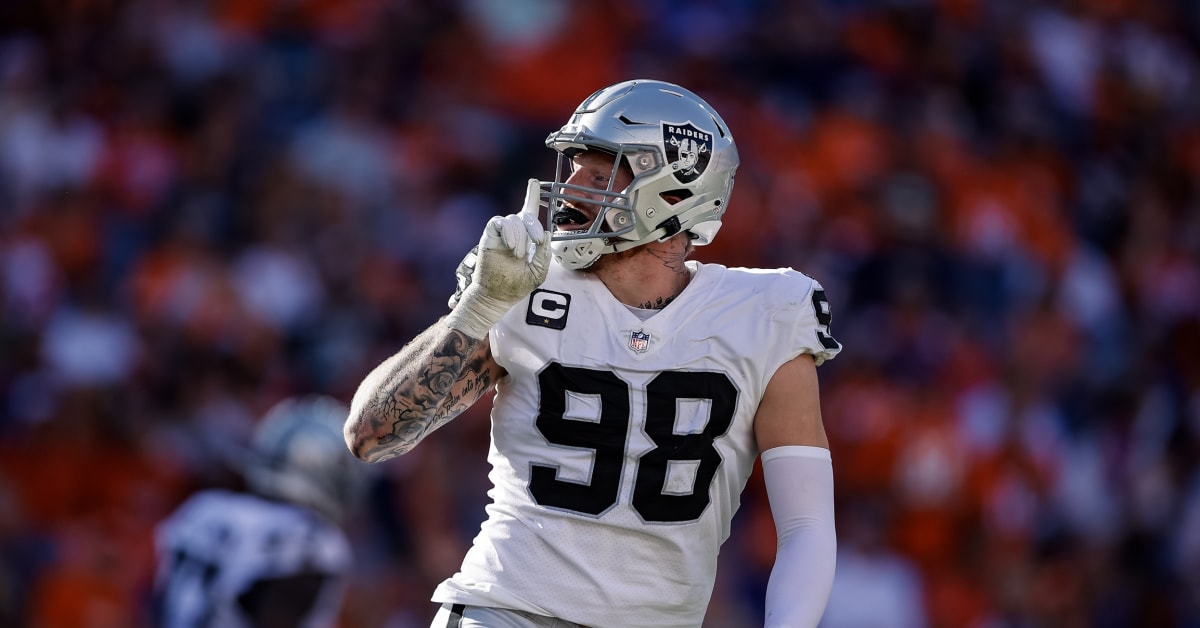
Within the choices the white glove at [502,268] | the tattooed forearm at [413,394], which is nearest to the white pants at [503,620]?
the tattooed forearm at [413,394]

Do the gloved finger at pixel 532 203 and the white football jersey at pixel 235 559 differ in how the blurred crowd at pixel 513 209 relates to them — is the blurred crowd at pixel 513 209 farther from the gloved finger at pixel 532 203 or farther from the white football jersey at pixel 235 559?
the gloved finger at pixel 532 203

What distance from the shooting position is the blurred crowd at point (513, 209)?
699 centimetres

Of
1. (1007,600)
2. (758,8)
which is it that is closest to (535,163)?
(758,8)

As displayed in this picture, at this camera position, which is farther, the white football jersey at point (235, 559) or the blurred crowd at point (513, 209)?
the blurred crowd at point (513, 209)

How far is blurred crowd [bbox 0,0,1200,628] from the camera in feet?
22.9

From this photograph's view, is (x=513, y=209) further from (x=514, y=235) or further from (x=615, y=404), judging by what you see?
(x=514, y=235)

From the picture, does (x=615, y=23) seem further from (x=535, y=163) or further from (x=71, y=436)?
(x=71, y=436)

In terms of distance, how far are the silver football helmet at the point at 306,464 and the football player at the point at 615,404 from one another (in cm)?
193

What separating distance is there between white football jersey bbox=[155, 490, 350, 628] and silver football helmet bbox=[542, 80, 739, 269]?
1794 millimetres

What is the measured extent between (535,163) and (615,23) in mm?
1250

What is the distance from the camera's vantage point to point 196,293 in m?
7.27

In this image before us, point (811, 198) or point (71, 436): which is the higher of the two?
point (811, 198)

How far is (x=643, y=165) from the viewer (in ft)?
10.9

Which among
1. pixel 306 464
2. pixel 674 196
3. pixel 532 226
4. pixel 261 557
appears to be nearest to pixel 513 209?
pixel 306 464
